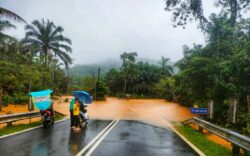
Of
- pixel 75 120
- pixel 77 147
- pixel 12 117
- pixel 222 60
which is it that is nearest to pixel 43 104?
pixel 12 117

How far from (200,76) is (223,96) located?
5.64 m

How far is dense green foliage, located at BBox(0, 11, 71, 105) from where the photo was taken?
117ft

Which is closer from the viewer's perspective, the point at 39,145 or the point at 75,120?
the point at 39,145

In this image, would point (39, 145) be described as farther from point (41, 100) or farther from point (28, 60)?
Result: point (28, 60)

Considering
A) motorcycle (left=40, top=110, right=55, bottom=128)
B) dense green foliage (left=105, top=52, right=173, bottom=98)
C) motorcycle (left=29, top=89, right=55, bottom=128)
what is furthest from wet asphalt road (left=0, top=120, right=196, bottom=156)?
dense green foliage (left=105, top=52, right=173, bottom=98)

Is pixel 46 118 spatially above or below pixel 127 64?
below

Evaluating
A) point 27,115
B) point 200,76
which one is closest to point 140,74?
point 200,76

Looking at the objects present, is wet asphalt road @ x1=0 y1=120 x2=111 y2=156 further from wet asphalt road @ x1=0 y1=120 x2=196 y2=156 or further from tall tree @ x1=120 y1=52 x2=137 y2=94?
tall tree @ x1=120 y1=52 x2=137 y2=94

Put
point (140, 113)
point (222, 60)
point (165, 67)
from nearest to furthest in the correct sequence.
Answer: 1. point (222, 60)
2. point (140, 113)
3. point (165, 67)

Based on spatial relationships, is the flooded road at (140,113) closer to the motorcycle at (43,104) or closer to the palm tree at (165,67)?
the motorcycle at (43,104)

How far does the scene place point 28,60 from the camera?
142 feet

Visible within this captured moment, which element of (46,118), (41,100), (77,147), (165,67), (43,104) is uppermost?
(165,67)

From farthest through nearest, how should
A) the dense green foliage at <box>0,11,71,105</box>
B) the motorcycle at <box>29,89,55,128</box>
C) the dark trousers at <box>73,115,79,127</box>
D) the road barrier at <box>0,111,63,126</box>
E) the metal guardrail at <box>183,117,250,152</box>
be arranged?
1. the dense green foliage at <box>0,11,71,105</box>
2. the motorcycle at <box>29,89,55,128</box>
3. the dark trousers at <box>73,115,79,127</box>
4. the road barrier at <box>0,111,63,126</box>
5. the metal guardrail at <box>183,117,250,152</box>

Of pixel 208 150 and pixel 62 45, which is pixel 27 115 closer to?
pixel 208 150
